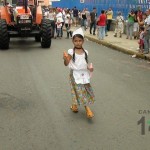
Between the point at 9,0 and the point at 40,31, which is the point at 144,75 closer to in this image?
the point at 40,31

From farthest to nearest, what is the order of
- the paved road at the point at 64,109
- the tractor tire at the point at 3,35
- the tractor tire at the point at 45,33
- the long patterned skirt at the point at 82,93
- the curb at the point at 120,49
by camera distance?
the tractor tire at the point at 45,33 < the tractor tire at the point at 3,35 < the curb at the point at 120,49 < the long patterned skirt at the point at 82,93 < the paved road at the point at 64,109

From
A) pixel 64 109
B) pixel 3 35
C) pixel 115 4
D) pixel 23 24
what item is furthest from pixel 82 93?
pixel 115 4

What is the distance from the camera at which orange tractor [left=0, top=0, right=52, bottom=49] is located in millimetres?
16828

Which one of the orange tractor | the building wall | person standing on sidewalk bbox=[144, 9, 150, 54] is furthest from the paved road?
the building wall

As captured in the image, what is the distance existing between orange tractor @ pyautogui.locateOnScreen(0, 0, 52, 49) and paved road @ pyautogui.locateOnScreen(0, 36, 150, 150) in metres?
4.02

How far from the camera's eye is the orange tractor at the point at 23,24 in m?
16.8

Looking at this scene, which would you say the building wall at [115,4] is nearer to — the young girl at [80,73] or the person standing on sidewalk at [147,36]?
the person standing on sidewalk at [147,36]

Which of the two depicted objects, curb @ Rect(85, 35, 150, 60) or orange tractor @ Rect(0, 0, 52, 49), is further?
orange tractor @ Rect(0, 0, 52, 49)

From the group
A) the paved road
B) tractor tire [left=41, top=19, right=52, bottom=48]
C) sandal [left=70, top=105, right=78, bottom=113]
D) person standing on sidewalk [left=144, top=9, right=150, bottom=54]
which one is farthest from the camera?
tractor tire [left=41, top=19, right=52, bottom=48]

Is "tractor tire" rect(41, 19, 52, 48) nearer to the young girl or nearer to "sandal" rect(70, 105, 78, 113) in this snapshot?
"sandal" rect(70, 105, 78, 113)

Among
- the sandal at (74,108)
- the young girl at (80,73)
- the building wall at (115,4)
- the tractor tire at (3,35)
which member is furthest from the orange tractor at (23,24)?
the young girl at (80,73)

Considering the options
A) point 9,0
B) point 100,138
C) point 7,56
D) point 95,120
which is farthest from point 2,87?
point 9,0

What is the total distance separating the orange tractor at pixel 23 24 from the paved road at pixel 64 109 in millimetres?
4018

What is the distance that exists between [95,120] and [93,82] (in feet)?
11.3
